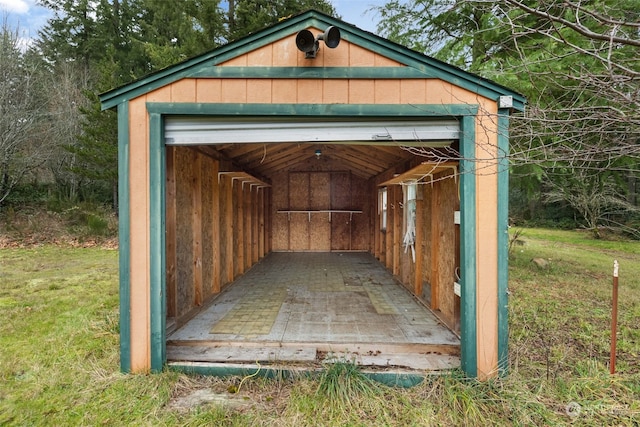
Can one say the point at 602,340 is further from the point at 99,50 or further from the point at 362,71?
the point at 99,50

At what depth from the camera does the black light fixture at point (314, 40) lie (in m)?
2.52

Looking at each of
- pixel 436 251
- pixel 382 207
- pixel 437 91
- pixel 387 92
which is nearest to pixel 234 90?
pixel 387 92

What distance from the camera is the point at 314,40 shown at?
8.70 ft

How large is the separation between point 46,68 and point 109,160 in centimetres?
576

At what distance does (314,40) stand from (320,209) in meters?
7.49

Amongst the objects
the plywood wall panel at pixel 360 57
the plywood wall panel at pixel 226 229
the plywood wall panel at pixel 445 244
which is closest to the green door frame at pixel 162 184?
the plywood wall panel at pixel 360 57

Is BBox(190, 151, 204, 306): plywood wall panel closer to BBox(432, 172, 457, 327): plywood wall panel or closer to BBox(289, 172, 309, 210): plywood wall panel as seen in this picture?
BBox(432, 172, 457, 327): plywood wall panel

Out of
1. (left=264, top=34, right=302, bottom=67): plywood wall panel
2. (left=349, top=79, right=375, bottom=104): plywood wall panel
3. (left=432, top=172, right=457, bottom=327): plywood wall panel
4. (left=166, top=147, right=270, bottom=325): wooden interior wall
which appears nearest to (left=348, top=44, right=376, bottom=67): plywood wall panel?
(left=349, top=79, right=375, bottom=104): plywood wall panel

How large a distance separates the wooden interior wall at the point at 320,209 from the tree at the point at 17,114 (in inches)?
329

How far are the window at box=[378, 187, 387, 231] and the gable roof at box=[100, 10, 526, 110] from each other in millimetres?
4746

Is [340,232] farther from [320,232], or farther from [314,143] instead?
[314,143]

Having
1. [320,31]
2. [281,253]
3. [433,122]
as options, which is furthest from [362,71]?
[281,253]

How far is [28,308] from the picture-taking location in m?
4.39

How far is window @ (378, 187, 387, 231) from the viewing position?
7.53 metres
